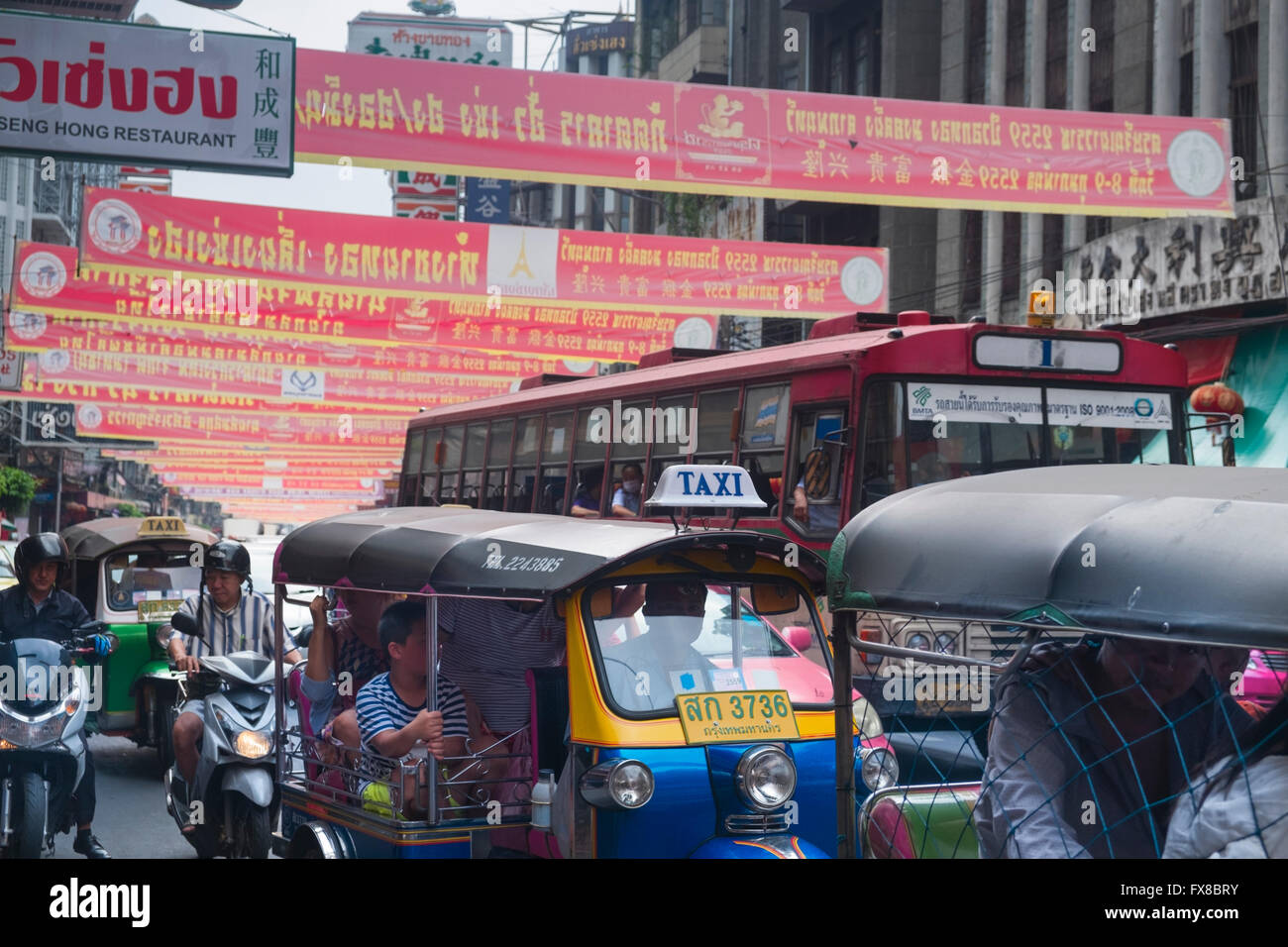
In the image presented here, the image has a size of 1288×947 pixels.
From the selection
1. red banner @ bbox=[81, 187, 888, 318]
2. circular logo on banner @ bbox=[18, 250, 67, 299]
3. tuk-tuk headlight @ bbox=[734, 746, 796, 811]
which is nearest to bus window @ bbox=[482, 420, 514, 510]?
red banner @ bbox=[81, 187, 888, 318]

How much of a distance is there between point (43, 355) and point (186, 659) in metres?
19.5

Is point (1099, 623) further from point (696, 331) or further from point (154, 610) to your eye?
point (696, 331)

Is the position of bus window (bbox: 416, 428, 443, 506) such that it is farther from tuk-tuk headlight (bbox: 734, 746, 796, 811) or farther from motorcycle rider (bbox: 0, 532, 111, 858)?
tuk-tuk headlight (bbox: 734, 746, 796, 811)

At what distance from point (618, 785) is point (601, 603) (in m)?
0.74

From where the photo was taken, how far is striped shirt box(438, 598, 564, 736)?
6309mm

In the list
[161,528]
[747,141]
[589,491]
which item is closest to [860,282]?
[747,141]

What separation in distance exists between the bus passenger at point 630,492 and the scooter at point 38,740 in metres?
6.21

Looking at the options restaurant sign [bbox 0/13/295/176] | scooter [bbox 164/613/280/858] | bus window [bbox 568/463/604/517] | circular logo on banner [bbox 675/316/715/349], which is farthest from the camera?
circular logo on banner [bbox 675/316/715/349]

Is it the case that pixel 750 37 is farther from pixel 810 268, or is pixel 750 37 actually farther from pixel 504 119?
pixel 504 119

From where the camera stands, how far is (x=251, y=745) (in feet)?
24.4

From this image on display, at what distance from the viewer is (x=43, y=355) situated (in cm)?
2539

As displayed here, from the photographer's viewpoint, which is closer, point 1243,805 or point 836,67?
point 1243,805

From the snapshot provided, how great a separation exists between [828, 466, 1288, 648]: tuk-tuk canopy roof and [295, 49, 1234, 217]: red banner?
9.85m

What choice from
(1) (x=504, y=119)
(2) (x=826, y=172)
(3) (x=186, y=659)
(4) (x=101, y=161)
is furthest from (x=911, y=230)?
(3) (x=186, y=659)
